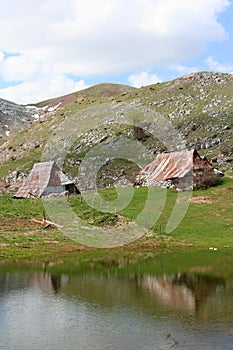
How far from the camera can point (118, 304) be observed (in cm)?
3247

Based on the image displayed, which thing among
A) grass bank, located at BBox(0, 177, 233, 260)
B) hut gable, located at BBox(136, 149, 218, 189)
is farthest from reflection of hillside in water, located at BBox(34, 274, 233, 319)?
hut gable, located at BBox(136, 149, 218, 189)

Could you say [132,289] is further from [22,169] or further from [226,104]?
[226,104]

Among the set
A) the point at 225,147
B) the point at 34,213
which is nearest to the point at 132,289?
the point at 34,213

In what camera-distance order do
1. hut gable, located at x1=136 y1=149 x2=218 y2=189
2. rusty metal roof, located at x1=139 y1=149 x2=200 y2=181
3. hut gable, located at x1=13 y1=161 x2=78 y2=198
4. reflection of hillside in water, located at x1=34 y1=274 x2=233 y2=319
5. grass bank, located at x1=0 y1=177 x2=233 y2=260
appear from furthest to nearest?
hut gable, located at x1=13 y1=161 x2=78 y2=198 < rusty metal roof, located at x1=139 y1=149 x2=200 y2=181 < hut gable, located at x1=136 y1=149 x2=218 y2=189 < grass bank, located at x1=0 y1=177 x2=233 y2=260 < reflection of hillside in water, located at x1=34 y1=274 x2=233 y2=319

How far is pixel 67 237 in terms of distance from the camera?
6128cm

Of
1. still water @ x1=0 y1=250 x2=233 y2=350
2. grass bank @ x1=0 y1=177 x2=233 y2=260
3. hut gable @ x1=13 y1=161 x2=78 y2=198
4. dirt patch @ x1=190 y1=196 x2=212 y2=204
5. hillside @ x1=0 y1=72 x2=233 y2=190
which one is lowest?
still water @ x1=0 y1=250 x2=233 y2=350

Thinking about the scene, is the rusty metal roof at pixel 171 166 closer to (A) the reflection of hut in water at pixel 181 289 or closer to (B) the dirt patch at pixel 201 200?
(B) the dirt patch at pixel 201 200

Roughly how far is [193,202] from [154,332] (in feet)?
167

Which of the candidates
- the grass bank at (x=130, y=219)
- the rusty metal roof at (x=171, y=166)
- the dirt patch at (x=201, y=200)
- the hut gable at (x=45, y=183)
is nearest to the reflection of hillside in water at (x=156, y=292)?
the grass bank at (x=130, y=219)

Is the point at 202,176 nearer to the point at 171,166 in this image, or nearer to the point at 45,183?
the point at 171,166

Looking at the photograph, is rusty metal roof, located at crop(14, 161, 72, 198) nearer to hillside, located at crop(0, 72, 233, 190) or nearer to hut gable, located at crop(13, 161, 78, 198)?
hut gable, located at crop(13, 161, 78, 198)

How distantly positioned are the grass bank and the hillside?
29500 mm

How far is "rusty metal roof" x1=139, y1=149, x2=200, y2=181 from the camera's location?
8394cm

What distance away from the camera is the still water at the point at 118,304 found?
974 inches
